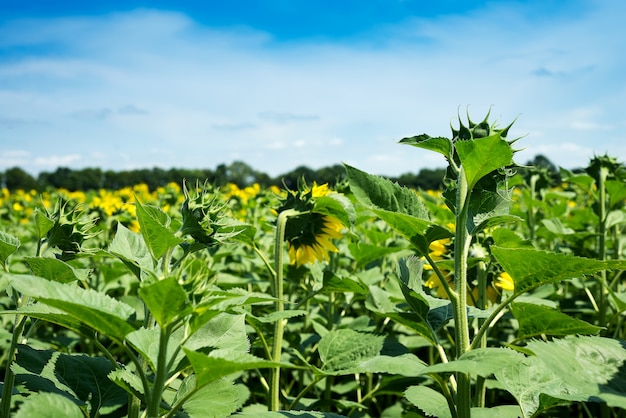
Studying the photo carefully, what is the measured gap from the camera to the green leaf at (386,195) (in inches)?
55.0

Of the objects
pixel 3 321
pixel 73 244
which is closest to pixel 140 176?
pixel 3 321

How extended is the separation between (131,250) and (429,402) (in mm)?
882

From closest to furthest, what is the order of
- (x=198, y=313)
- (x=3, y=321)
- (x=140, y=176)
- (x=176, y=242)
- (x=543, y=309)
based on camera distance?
(x=198, y=313) → (x=176, y=242) → (x=543, y=309) → (x=3, y=321) → (x=140, y=176)

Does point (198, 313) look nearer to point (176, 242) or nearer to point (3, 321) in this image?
point (176, 242)

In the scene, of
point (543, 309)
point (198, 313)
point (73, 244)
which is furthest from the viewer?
point (73, 244)

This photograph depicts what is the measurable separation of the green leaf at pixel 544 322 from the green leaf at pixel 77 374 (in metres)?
1.00

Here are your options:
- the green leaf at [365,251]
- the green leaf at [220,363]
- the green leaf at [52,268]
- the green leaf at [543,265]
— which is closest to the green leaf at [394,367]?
the green leaf at [220,363]

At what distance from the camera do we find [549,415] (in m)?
Answer: 2.62

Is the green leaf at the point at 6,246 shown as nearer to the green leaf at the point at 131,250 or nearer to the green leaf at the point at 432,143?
the green leaf at the point at 131,250

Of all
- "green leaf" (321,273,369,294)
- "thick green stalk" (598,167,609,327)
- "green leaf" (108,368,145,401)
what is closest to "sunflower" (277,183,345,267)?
"green leaf" (321,273,369,294)

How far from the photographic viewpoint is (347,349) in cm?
162

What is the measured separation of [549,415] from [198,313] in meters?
2.22

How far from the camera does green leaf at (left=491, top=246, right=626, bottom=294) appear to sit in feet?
3.78

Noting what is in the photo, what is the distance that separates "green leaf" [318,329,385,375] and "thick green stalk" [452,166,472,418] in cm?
29
